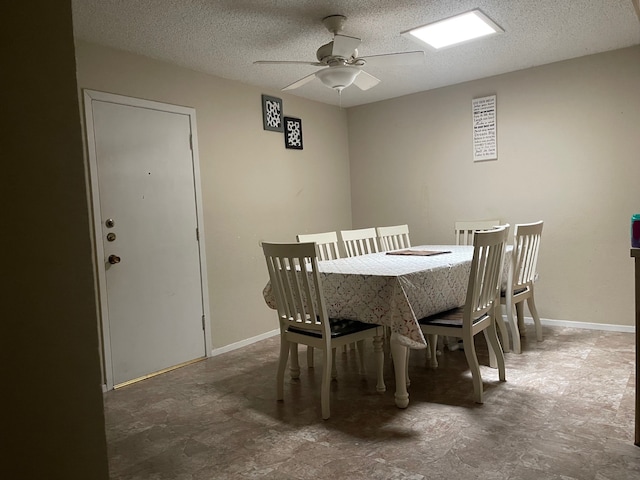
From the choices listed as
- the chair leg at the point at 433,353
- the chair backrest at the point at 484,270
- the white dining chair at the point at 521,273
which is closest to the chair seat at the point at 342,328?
the chair backrest at the point at 484,270

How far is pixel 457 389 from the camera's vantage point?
8.52 ft

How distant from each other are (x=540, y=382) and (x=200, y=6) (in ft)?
9.35

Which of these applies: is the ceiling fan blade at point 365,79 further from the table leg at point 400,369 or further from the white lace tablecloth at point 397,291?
the table leg at point 400,369

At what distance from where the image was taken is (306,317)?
244 cm

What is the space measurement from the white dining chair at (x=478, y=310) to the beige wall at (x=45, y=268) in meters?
1.86

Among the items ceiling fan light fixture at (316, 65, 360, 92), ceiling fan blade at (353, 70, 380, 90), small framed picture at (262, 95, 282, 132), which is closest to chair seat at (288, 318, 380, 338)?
ceiling fan light fixture at (316, 65, 360, 92)

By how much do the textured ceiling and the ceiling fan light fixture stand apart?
320mm

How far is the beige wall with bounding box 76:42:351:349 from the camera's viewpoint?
10.7 feet

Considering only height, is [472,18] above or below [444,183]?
above

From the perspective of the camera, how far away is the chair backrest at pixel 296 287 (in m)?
2.22

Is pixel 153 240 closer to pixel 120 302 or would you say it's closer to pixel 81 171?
pixel 120 302

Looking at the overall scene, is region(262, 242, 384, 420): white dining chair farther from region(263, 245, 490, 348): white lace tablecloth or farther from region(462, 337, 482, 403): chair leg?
region(462, 337, 482, 403): chair leg

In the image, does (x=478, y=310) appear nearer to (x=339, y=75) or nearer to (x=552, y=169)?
(x=339, y=75)

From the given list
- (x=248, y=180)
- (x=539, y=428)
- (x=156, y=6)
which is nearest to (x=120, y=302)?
(x=248, y=180)
